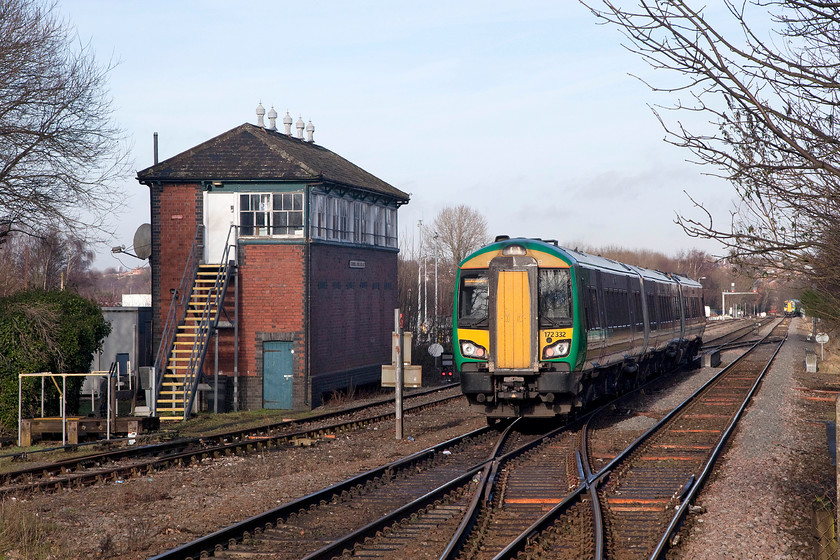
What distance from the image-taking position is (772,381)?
27500mm

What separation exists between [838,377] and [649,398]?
484 inches

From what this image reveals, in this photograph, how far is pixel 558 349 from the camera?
14836mm

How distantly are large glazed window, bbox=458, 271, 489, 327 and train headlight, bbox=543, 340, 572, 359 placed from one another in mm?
1141

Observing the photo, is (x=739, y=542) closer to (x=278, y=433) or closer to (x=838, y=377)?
(x=278, y=433)

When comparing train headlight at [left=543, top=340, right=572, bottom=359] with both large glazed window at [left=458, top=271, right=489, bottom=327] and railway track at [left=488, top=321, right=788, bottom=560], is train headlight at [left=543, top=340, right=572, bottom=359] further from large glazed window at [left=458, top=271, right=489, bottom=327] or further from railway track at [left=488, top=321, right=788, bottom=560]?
railway track at [left=488, top=321, right=788, bottom=560]

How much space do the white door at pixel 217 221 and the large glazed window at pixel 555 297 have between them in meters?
10.8

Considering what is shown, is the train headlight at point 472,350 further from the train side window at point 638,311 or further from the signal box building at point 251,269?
the signal box building at point 251,269

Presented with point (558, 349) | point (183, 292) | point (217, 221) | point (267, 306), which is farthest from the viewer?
point (217, 221)

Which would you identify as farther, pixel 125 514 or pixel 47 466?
pixel 47 466

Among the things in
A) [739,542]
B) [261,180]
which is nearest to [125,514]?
[739,542]

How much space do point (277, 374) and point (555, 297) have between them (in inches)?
388

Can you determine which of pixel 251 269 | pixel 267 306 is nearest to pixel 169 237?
pixel 251 269

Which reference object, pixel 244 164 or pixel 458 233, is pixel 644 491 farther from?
pixel 458 233

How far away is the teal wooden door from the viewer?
73.9 feet
